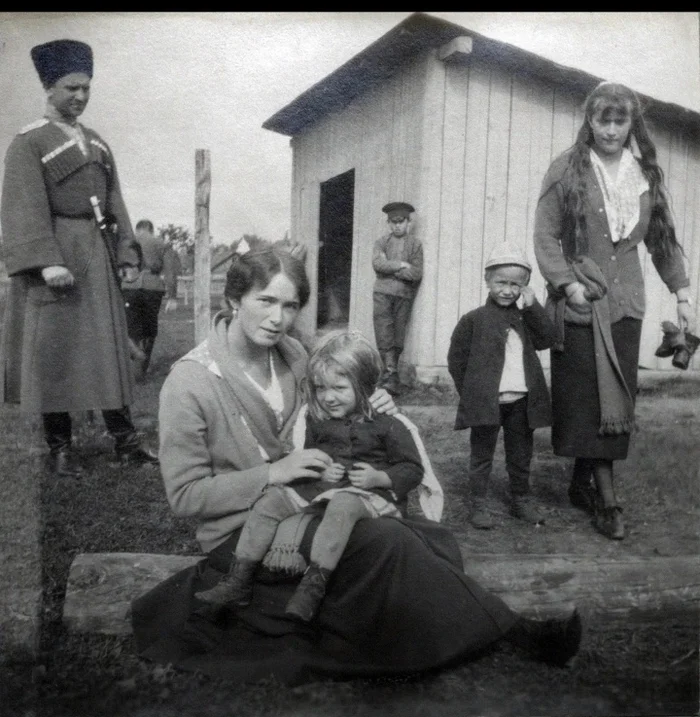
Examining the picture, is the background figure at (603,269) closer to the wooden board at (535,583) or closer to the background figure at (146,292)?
the wooden board at (535,583)

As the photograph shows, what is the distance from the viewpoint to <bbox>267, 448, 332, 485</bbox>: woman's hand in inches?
84.4

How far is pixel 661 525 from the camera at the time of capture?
2.74 m

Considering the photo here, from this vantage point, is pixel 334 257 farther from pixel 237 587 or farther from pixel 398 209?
pixel 237 587

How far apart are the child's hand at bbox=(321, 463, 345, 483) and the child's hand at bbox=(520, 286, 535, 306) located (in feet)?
3.41

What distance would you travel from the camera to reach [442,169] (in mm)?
2826

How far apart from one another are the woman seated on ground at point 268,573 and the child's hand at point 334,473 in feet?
0.12

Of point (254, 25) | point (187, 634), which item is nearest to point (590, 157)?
point (254, 25)

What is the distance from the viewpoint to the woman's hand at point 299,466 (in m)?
2.14

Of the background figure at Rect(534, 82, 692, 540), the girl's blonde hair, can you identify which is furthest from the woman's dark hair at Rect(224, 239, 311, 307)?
the background figure at Rect(534, 82, 692, 540)

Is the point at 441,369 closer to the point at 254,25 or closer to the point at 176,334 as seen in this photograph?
the point at 176,334

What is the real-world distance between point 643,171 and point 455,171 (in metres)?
0.69

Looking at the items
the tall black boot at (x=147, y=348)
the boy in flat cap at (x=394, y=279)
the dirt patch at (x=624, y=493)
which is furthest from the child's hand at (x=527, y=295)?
the tall black boot at (x=147, y=348)

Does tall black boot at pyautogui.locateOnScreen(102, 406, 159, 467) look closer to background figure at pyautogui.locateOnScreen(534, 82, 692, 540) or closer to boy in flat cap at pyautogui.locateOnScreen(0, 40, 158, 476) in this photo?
boy in flat cap at pyautogui.locateOnScreen(0, 40, 158, 476)
